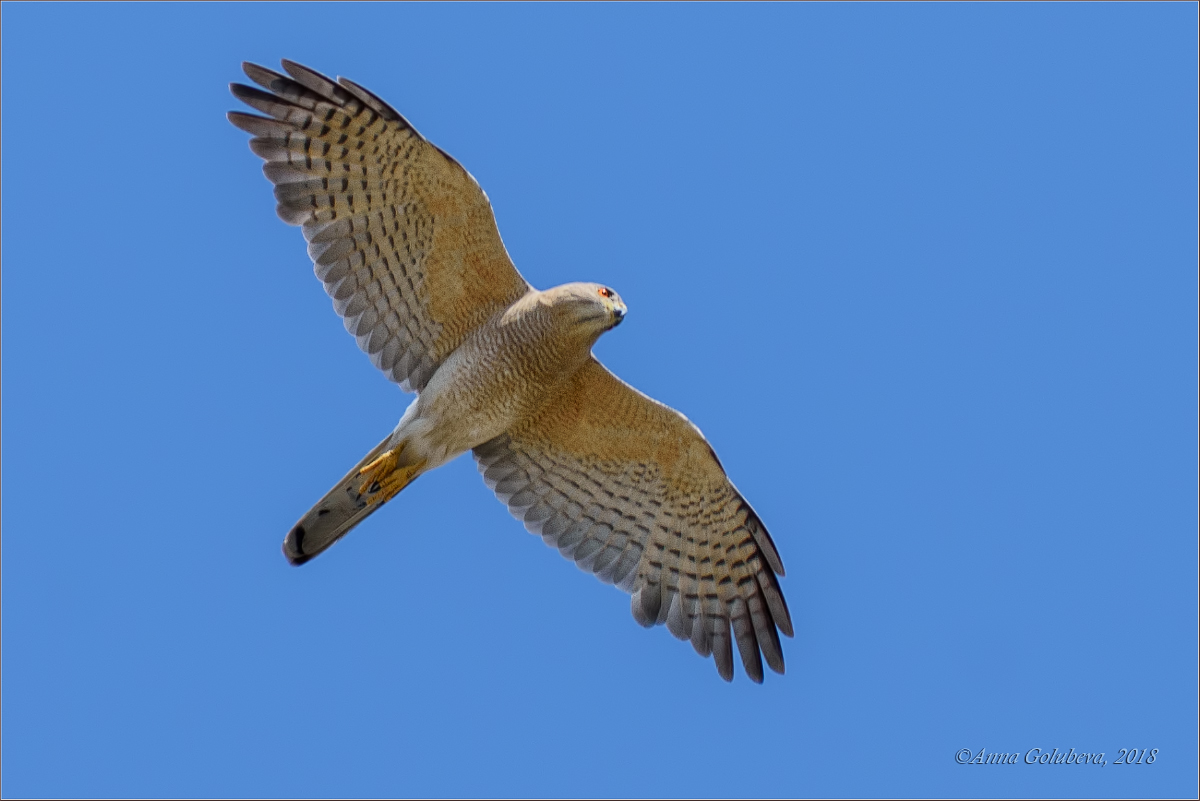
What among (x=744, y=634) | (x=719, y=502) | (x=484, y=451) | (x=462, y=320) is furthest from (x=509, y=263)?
(x=744, y=634)

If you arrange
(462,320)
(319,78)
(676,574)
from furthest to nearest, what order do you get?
(676,574), (462,320), (319,78)

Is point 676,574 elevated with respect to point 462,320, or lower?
lower

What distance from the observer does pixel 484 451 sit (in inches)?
484

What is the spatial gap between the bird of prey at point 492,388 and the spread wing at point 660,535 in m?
0.01

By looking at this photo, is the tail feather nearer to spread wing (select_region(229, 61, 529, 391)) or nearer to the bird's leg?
the bird's leg

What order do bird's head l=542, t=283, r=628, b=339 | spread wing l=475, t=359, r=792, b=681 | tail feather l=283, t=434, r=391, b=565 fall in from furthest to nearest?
spread wing l=475, t=359, r=792, b=681, tail feather l=283, t=434, r=391, b=565, bird's head l=542, t=283, r=628, b=339

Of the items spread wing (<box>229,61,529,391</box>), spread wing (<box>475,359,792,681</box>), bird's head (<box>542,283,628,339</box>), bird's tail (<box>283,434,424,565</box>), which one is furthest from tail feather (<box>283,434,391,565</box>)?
bird's head (<box>542,283,628,339</box>)

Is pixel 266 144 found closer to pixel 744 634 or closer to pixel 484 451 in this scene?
pixel 484 451

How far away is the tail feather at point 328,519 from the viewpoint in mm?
11227

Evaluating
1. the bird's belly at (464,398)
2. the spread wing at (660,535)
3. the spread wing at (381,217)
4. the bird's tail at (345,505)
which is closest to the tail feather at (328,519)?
the bird's tail at (345,505)

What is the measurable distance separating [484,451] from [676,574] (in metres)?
1.91

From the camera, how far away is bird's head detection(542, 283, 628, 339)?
10.9 metres

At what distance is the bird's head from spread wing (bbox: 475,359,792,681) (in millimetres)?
1538

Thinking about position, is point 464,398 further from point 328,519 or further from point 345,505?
point 328,519
